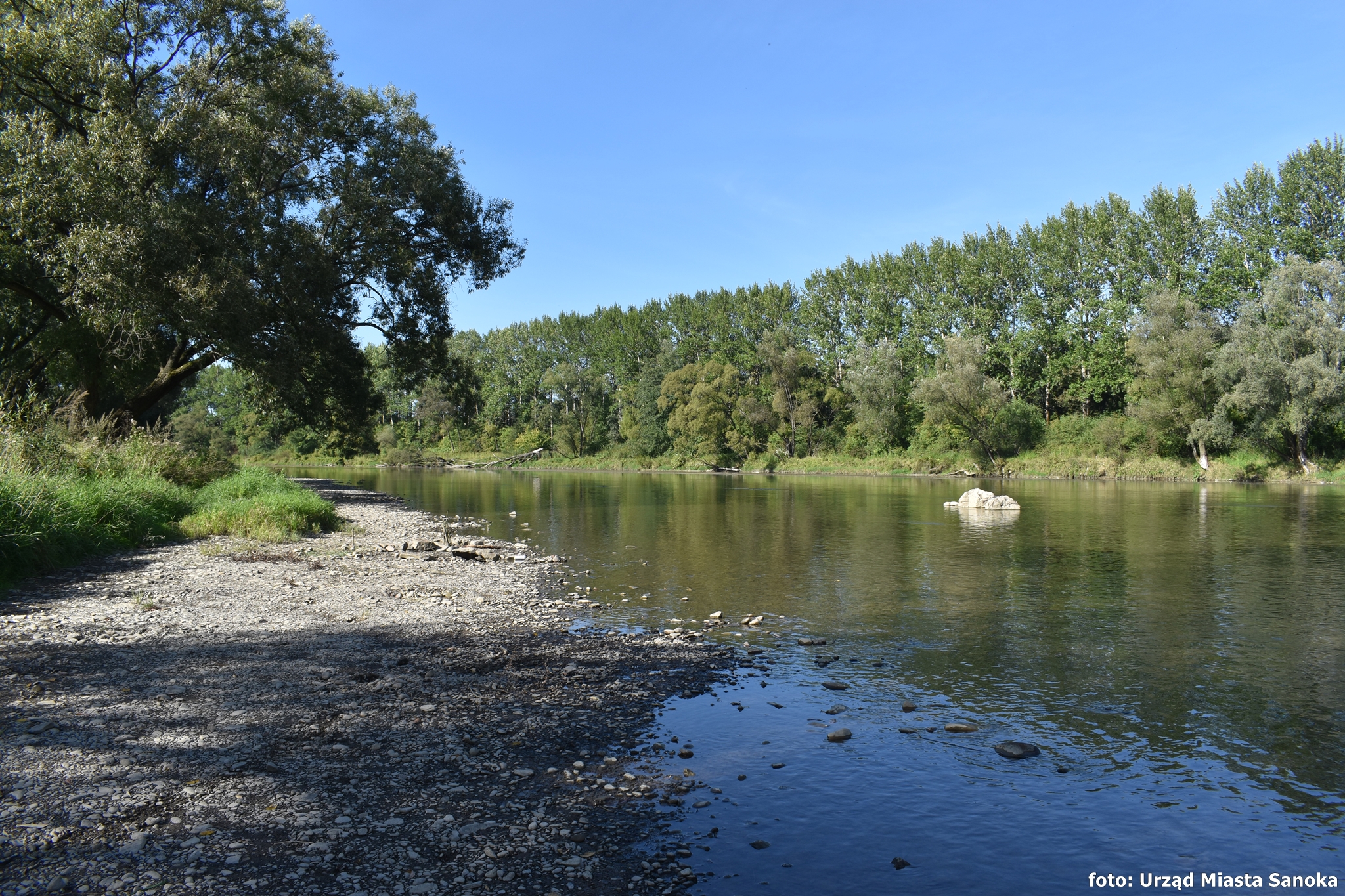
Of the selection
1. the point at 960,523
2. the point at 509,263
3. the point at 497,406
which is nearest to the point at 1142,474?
the point at 960,523

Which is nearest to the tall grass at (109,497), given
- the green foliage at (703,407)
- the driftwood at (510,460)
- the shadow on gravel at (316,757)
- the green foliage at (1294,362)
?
the shadow on gravel at (316,757)

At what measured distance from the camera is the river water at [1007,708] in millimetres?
6391

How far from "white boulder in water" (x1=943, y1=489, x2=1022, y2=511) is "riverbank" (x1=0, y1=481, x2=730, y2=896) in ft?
98.2

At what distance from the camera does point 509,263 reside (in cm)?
3966

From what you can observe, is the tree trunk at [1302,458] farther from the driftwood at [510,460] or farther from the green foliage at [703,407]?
the driftwood at [510,460]

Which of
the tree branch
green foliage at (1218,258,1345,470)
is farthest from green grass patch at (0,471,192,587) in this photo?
green foliage at (1218,258,1345,470)

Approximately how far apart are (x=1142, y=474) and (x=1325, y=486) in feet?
44.7

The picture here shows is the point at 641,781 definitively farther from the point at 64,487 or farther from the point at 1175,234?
the point at 1175,234

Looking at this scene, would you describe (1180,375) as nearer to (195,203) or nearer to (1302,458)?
(1302,458)

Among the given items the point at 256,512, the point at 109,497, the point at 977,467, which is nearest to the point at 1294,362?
the point at 977,467

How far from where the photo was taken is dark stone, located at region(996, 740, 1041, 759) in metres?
8.27

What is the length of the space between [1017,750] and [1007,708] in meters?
1.54

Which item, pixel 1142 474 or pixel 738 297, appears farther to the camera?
pixel 738 297

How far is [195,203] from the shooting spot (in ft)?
86.0
